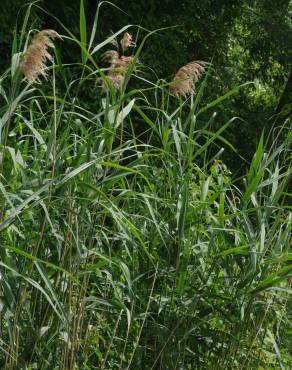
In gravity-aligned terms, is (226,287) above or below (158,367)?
above

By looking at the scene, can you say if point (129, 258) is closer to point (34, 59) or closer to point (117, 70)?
point (117, 70)

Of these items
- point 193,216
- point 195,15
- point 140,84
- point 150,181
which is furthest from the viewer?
point 195,15

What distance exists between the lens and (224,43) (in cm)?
1089

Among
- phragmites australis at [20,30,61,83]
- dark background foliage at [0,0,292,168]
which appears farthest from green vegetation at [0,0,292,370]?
dark background foliage at [0,0,292,168]

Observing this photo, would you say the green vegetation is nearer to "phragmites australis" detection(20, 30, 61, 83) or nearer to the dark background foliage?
"phragmites australis" detection(20, 30, 61, 83)

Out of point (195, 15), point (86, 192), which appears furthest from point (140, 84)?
point (86, 192)

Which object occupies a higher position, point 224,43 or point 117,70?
point 117,70

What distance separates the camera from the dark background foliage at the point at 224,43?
9.50 m

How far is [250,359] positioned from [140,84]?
19.1ft

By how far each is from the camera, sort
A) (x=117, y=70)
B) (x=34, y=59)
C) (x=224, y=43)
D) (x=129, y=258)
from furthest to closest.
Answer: (x=224, y=43)
(x=129, y=258)
(x=117, y=70)
(x=34, y=59)

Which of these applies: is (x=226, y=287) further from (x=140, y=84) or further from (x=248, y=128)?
(x=248, y=128)

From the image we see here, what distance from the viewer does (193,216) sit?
3816 millimetres

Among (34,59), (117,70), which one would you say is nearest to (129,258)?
(117,70)

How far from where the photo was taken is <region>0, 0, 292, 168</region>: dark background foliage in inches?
374
